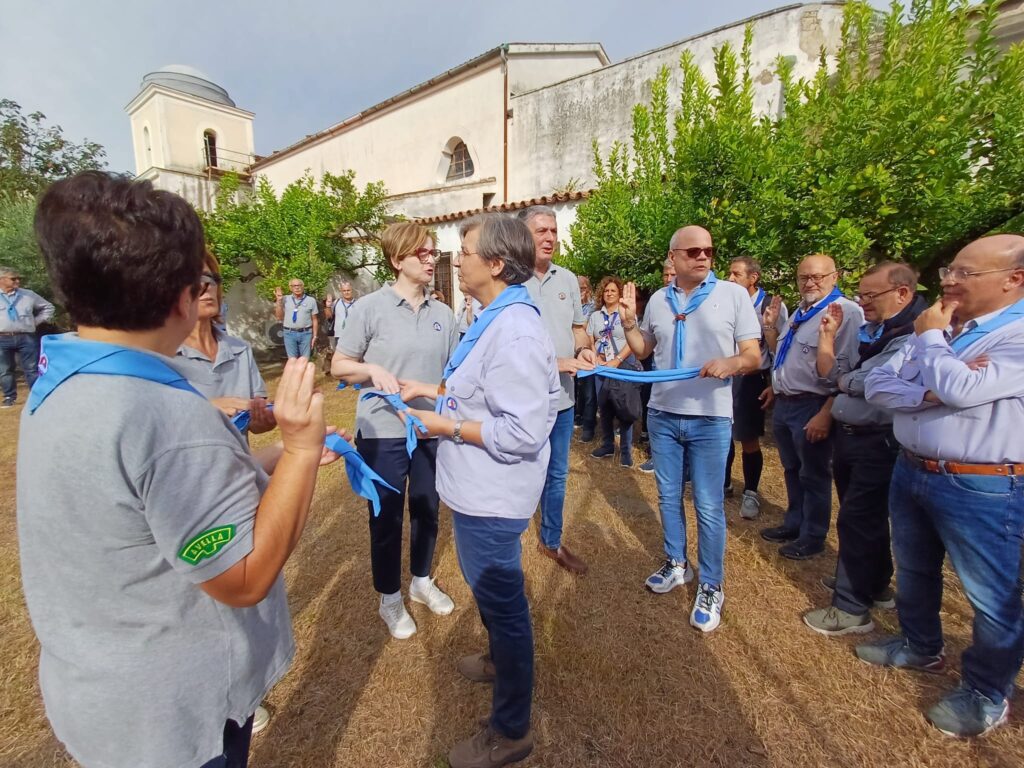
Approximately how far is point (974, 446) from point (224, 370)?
3.32 metres

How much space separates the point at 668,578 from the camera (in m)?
3.19

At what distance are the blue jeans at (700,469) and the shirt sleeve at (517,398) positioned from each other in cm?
141

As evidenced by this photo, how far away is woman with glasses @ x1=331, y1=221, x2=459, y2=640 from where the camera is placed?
258 centimetres

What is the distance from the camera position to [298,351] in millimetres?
9914

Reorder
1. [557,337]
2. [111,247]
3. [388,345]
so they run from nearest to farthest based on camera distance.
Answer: [111,247] < [388,345] < [557,337]

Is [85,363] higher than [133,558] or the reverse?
higher

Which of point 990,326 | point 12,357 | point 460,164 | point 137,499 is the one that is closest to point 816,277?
point 990,326

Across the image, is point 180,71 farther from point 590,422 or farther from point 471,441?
point 471,441

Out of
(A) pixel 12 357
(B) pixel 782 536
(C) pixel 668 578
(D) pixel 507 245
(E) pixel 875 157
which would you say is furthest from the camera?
(A) pixel 12 357

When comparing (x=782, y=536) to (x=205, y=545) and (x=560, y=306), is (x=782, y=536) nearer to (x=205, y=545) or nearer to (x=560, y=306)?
(x=560, y=306)

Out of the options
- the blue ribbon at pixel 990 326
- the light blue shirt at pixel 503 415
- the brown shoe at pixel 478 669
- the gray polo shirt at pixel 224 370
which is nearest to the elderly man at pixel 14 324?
the gray polo shirt at pixel 224 370

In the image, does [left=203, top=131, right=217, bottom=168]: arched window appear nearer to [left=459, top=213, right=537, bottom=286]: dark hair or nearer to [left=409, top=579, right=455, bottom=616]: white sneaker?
[left=409, top=579, right=455, bottom=616]: white sneaker

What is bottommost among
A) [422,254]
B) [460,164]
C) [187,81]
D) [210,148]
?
[422,254]

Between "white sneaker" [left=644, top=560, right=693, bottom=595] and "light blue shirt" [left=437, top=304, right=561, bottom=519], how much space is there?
1.82 meters
